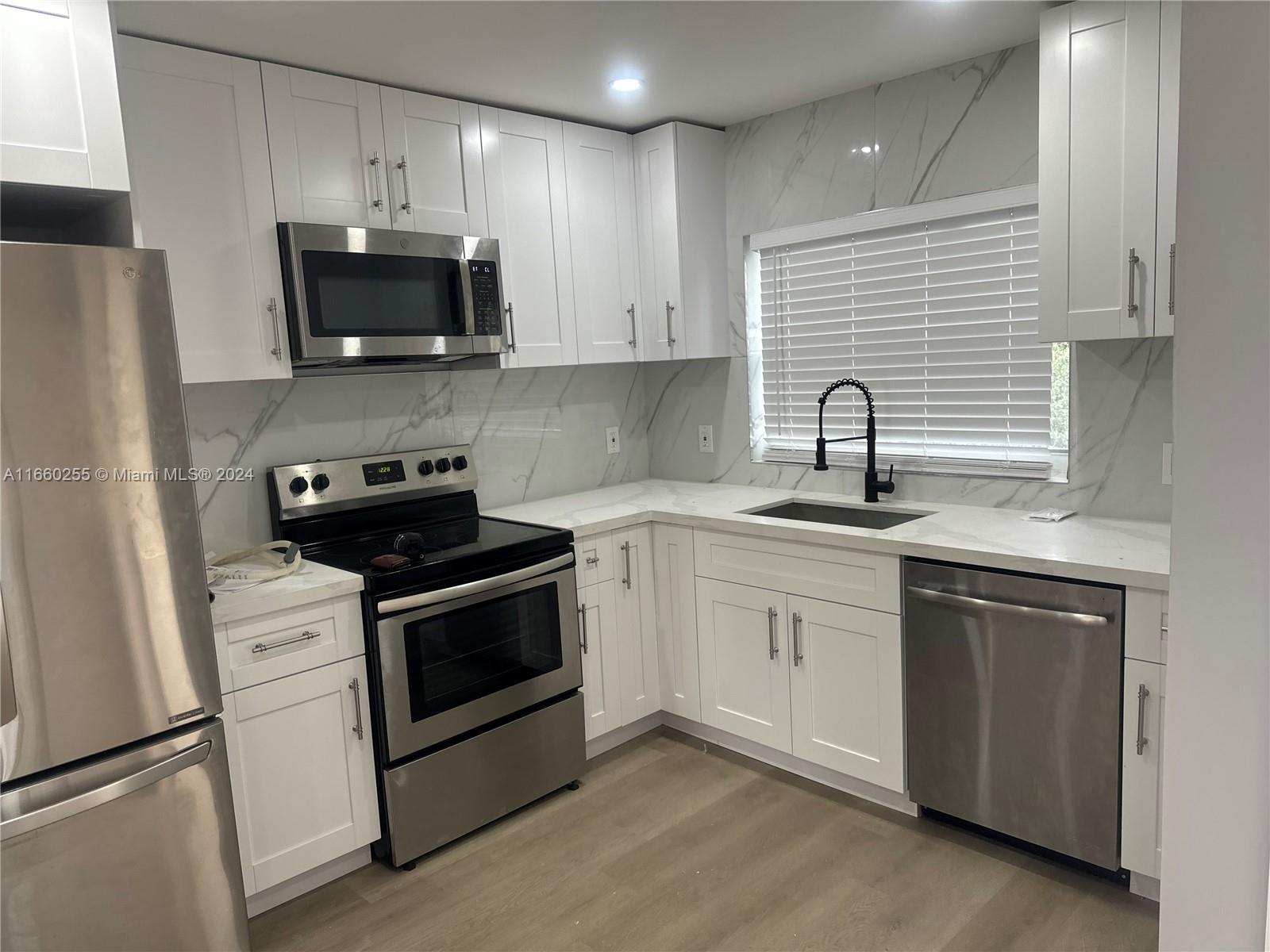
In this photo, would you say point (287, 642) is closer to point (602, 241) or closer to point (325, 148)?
point (325, 148)

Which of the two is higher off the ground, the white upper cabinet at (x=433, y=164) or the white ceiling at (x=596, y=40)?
the white ceiling at (x=596, y=40)

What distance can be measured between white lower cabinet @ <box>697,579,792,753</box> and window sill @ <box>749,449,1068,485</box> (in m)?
0.69

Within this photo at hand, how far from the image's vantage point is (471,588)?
2.61 metres

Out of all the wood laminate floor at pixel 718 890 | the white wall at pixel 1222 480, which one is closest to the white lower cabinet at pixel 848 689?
the wood laminate floor at pixel 718 890

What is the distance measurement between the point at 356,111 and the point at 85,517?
1.56 metres

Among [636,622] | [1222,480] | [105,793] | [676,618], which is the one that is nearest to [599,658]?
[636,622]

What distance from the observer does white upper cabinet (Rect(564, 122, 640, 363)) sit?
10.9ft

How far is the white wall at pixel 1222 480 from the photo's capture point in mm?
532

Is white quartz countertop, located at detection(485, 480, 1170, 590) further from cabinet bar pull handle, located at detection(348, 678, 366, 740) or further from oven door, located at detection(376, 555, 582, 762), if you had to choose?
cabinet bar pull handle, located at detection(348, 678, 366, 740)

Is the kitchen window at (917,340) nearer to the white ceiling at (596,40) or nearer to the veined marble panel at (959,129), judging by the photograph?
Answer: the veined marble panel at (959,129)

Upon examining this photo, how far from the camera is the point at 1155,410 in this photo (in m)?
2.52

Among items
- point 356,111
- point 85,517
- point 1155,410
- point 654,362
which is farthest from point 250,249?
point 1155,410

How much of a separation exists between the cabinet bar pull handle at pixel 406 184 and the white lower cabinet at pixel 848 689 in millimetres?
1779

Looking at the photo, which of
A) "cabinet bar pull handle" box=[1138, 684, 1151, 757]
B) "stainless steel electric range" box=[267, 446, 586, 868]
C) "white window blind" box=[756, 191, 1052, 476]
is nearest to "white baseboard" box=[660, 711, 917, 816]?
"stainless steel electric range" box=[267, 446, 586, 868]
